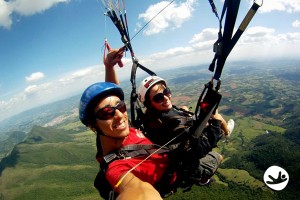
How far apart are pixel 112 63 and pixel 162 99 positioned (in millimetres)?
1475

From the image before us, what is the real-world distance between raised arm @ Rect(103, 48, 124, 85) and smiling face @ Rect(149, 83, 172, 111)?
0.95 meters

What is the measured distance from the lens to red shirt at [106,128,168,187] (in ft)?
9.73

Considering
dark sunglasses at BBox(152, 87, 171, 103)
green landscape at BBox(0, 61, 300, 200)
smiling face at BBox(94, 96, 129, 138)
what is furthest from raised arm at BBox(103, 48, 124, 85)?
green landscape at BBox(0, 61, 300, 200)

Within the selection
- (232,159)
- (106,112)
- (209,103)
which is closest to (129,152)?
(106,112)

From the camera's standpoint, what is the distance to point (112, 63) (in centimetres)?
564

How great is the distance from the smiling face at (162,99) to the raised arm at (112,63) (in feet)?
3.12

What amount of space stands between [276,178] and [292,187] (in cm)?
7478

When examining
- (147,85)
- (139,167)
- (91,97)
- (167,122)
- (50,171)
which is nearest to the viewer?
(139,167)

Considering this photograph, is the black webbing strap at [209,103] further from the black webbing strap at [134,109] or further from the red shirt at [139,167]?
the black webbing strap at [134,109]

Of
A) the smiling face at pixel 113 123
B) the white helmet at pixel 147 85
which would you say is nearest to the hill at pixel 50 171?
the white helmet at pixel 147 85

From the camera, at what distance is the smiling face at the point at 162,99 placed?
506cm

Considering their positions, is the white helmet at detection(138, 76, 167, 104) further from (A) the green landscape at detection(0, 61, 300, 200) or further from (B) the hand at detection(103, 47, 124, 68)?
(A) the green landscape at detection(0, 61, 300, 200)

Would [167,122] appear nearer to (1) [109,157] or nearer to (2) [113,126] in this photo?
(2) [113,126]

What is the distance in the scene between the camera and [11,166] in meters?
156
